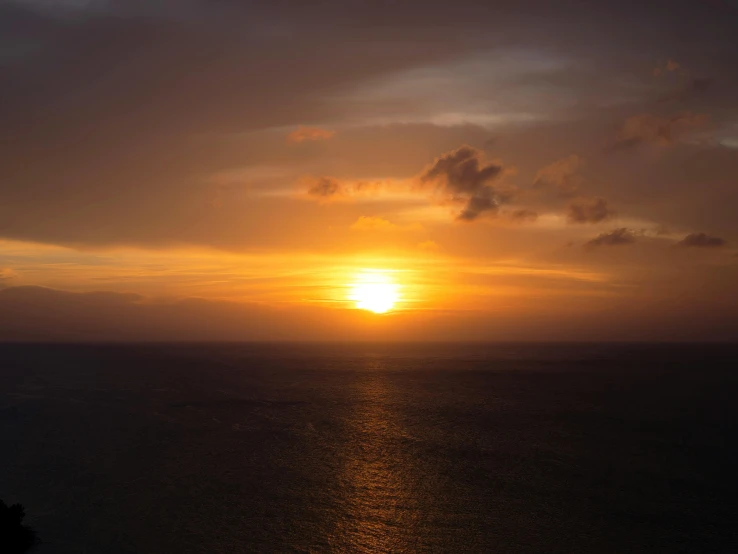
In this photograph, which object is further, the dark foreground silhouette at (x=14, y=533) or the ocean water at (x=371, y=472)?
the ocean water at (x=371, y=472)

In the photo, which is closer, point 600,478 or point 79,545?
point 79,545

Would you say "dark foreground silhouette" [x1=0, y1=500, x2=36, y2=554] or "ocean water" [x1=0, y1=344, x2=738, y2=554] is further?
"ocean water" [x1=0, y1=344, x2=738, y2=554]

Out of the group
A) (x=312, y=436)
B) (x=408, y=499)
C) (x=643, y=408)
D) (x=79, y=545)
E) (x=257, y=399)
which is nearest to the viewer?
(x=79, y=545)

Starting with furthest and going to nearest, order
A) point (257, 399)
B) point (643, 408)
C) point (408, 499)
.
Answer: point (257, 399) → point (643, 408) → point (408, 499)

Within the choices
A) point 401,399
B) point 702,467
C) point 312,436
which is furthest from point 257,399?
point 702,467

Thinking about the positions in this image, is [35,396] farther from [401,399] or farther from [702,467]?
[702,467]
